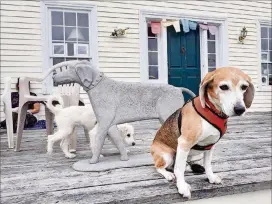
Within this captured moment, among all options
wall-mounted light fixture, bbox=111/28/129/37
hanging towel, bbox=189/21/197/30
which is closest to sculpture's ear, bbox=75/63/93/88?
wall-mounted light fixture, bbox=111/28/129/37

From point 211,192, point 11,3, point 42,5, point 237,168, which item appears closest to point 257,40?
point 42,5

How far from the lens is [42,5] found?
5770 millimetres

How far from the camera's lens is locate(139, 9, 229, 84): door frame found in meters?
6.57

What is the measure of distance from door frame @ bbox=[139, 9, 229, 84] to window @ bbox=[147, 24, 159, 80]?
91 mm

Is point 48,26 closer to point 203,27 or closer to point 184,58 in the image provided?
point 184,58

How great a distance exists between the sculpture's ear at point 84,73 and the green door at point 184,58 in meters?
4.91

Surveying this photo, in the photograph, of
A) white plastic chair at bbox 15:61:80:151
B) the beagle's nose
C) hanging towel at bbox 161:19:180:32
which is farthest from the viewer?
hanging towel at bbox 161:19:180:32

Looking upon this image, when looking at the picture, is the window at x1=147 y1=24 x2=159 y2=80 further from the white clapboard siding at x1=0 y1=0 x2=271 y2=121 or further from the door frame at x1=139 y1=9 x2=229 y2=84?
the white clapboard siding at x1=0 y1=0 x2=271 y2=121

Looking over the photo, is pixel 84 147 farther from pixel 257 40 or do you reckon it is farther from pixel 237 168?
pixel 257 40

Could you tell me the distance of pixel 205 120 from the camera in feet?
5.01

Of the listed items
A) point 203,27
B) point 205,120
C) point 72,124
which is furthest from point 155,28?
point 205,120

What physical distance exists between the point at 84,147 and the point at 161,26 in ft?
14.2

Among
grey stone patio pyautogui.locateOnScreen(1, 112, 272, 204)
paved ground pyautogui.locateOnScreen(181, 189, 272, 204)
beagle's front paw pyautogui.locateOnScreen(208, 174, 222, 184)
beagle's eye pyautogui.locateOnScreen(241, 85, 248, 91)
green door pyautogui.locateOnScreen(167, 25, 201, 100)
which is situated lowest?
Result: paved ground pyautogui.locateOnScreen(181, 189, 272, 204)

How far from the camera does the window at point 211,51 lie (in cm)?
732
